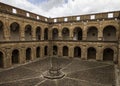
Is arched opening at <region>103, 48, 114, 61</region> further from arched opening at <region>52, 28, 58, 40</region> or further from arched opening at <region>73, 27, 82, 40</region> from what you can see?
arched opening at <region>52, 28, 58, 40</region>

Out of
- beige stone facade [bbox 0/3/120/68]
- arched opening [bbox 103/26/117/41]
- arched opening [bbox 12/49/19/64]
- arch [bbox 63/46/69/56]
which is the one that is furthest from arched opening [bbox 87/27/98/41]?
Result: arched opening [bbox 12/49/19/64]

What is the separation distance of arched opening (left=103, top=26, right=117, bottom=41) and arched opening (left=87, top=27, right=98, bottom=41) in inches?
74.3

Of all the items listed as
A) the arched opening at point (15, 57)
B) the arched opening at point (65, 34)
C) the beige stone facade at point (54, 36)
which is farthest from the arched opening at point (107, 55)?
the arched opening at point (15, 57)

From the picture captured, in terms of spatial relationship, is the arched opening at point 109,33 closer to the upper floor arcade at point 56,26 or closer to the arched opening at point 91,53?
the upper floor arcade at point 56,26

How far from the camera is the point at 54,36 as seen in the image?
3069 centimetres

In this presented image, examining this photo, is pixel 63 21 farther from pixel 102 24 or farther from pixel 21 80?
pixel 21 80

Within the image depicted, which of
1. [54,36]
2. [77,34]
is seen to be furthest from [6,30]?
[77,34]

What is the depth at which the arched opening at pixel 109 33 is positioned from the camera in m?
23.5

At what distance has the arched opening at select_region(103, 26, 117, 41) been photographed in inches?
926

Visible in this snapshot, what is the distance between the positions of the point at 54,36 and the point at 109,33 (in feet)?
45.3

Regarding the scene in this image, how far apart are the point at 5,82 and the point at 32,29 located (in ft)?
43.1

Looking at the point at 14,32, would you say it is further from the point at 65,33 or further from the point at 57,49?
the point at 65,33

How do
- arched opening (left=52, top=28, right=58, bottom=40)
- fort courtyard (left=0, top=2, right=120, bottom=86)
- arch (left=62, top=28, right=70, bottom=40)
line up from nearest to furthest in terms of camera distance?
fort courtyard (left=0, top=2, right=120, bottom=86), arch (left=62, top=28, right=70, bottom=40), arched opening (left=52, top=28, right=58, bottom=40)

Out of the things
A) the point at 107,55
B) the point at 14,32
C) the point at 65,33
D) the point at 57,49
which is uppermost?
the point at 65,33
